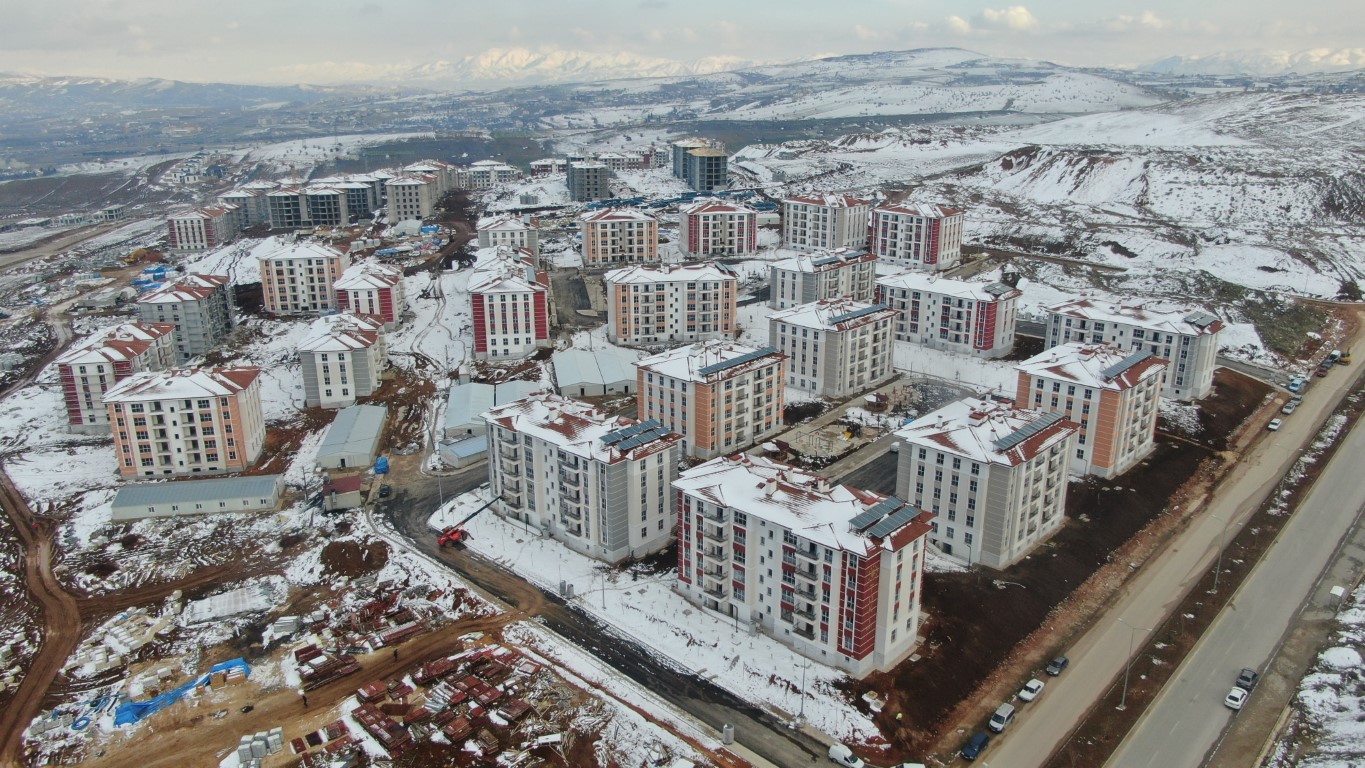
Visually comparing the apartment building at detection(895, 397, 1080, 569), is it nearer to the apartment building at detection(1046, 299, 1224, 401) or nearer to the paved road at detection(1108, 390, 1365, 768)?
the paved road at detection(1108, 390, 1365, 768)

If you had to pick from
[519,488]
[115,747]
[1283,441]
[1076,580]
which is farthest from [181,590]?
[1283,441]

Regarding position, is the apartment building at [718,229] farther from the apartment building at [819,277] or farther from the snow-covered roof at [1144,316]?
the snow-covered roof at [1144,316]

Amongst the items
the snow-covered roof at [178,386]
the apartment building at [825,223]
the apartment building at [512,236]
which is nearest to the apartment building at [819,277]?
the apartment building at [825,223]

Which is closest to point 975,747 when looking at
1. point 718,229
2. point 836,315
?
point 836,315

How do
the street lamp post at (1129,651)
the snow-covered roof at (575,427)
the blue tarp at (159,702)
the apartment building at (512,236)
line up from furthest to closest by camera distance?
the apartment building at (512,236) → the snow-covered roof at (575,427) → the street lamp post at (1129,651) → the blue tarp at (159,702)

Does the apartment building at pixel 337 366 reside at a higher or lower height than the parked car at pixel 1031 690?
higher

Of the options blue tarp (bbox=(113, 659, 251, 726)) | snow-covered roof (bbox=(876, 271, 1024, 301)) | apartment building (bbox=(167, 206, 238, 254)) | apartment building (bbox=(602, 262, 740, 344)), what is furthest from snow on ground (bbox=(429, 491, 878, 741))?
apartment building (bbox=(167, 206, 238, 254))
